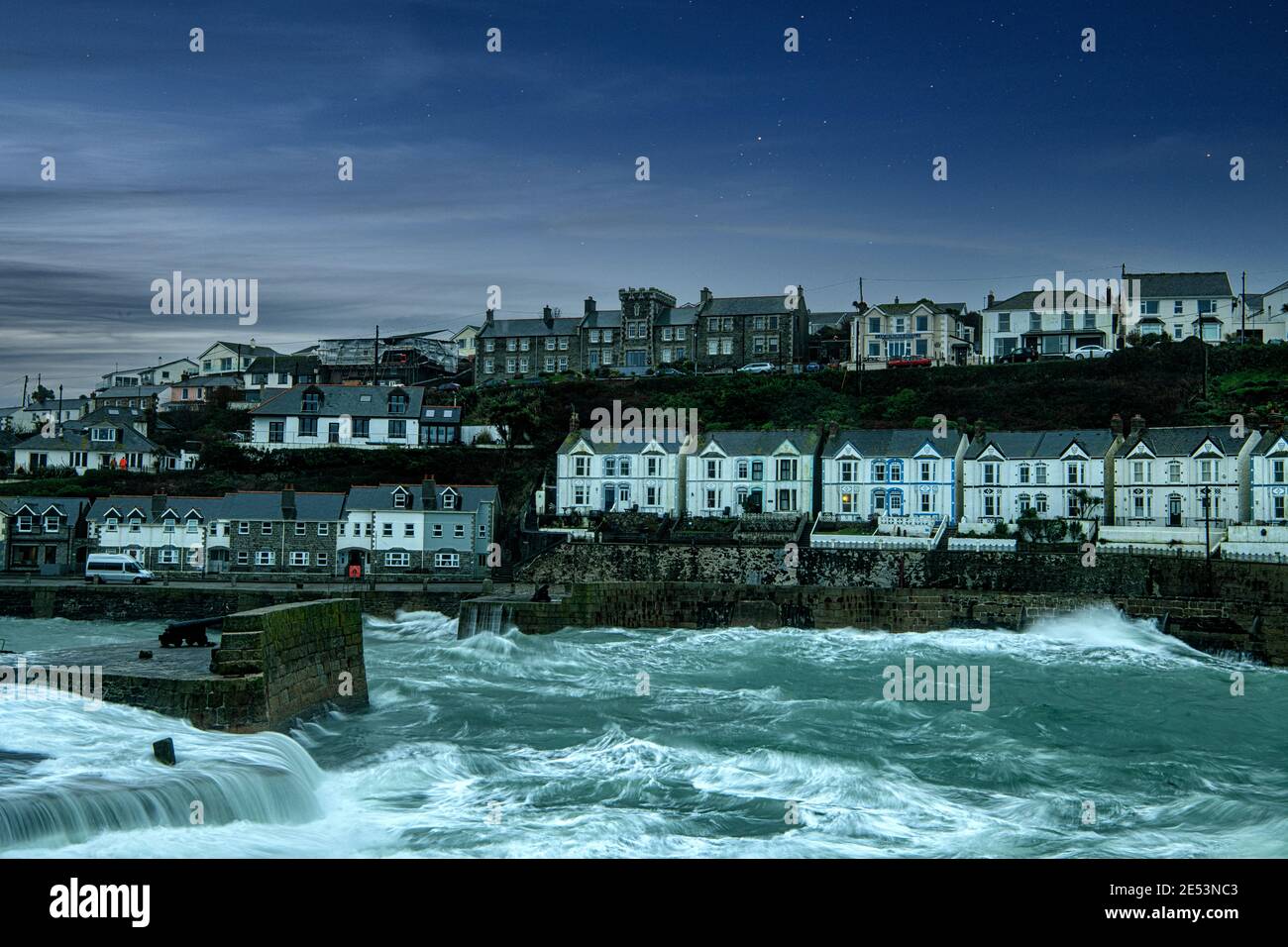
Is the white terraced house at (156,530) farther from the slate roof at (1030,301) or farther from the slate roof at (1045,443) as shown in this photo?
the slate roof at (1030,301)

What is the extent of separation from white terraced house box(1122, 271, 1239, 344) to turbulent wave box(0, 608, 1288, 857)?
52.5m

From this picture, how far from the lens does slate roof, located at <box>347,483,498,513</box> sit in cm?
5562

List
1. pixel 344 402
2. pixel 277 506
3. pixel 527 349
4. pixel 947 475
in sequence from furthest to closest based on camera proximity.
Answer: pixel 527 349
pixel 344 402
pixel 277 506
pixel 947 475

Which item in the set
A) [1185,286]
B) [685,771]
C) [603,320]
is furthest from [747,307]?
[685,771]

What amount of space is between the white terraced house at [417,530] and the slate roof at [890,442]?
18.5 m

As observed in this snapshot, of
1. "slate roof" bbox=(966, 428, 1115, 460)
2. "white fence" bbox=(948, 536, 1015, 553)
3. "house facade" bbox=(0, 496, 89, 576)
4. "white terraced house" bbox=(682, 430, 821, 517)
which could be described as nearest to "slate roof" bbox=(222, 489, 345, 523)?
"house facade" bbox=(0, 496, 89, 576)

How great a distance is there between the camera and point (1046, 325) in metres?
80.1

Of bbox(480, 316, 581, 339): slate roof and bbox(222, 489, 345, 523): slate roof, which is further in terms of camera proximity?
bbox(480, 316, 581, 339): slate roof

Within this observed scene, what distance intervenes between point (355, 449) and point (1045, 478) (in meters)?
42.6

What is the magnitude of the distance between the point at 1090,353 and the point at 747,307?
26360mm

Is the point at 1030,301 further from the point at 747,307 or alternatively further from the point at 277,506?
the point at 277,506

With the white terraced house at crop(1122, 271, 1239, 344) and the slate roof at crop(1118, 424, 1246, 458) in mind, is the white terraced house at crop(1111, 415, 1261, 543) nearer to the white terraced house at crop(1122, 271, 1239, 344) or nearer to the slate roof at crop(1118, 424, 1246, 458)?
the slate roof at crop(1118, 424, 1246, 458)
